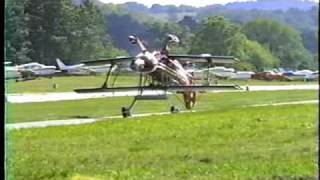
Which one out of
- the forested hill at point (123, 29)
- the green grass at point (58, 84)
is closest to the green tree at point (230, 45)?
the forested hill at point (123, 29)

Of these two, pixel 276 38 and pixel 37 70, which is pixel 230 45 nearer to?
pixel 276 38

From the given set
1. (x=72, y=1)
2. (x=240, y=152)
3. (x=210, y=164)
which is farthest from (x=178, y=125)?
(x=72, y=1)

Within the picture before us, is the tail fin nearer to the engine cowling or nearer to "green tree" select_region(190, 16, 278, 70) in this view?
"green tree" select_region(190, 16, 278, 70)

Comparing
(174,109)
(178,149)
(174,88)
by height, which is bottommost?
(174,109)

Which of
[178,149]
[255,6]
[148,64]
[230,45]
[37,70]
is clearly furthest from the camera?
[148,64]

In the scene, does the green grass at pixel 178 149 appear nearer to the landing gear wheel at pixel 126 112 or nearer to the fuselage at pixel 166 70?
the landing gear wheel at pixel 126 112

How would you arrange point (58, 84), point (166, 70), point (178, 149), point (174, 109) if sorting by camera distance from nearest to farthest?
point (58, 84) → point (178, 149) → point (174, 109) → point (166, 70)

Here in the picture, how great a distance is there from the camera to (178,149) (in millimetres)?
3203

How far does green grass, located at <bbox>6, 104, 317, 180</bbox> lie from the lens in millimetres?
2332

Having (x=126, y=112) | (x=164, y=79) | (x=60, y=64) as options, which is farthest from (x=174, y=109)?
(x=60, y=64)

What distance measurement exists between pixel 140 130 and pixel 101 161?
149 centimetres

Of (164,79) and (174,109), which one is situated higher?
(164,79)

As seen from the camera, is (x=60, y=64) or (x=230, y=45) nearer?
(x=60, y=64)

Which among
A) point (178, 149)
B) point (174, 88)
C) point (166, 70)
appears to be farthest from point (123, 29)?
point (174, 88)
